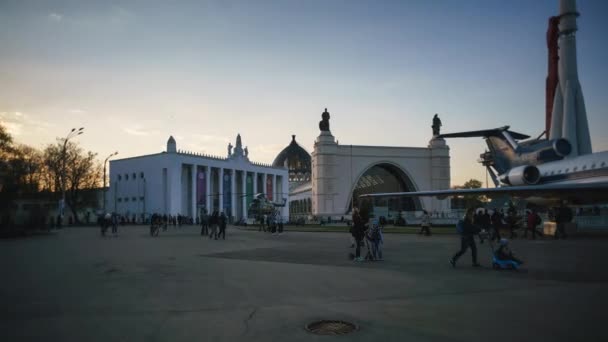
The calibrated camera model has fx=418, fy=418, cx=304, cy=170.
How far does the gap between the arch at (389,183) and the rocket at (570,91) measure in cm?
3803

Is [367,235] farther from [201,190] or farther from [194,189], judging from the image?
[201,190]

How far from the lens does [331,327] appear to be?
18.6 ft

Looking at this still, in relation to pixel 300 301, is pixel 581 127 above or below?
above

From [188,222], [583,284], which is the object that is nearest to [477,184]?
[188,222]

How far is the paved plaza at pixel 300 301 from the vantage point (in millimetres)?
5422

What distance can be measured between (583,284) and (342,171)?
68386 millimetres

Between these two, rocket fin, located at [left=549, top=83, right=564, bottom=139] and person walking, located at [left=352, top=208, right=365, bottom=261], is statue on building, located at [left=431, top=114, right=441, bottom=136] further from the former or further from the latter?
person walking, located at [left=352, top=208, right=365, bottom=261]

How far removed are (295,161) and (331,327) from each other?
12471cm

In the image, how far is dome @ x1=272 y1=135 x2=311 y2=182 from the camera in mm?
128875

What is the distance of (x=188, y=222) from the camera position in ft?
219

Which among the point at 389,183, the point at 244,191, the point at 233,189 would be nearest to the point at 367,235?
the point at 233,189

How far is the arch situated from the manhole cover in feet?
229

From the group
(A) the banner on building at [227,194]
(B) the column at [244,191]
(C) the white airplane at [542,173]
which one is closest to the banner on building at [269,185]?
(B) the column at [244,191]

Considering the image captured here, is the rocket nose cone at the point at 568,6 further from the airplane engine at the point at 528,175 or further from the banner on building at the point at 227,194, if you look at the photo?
the banner on building at the point at 227,194
